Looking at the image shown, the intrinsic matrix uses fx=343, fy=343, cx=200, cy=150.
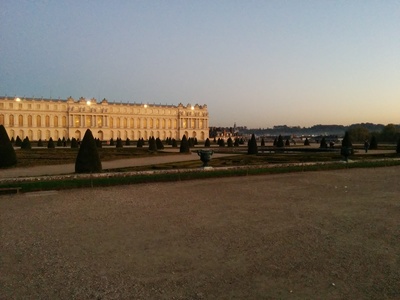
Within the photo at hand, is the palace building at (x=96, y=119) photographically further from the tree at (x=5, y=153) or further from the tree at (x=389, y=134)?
the tree at (x=5, y=153)

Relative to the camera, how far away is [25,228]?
6719mm

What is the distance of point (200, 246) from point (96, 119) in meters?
81.4

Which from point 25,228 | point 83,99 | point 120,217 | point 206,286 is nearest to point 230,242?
point 206,286

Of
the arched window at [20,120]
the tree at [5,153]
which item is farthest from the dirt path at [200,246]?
the arched window at [20,120]

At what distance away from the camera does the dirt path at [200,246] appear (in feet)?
13.6

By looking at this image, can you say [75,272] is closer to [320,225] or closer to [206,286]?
[206,286]

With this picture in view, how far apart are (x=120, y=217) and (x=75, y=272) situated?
3036 millimetres

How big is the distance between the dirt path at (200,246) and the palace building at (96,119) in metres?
71.2

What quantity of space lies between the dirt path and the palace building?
71.2 m

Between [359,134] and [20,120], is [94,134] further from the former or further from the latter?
[359,134]

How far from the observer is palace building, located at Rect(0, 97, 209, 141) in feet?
240

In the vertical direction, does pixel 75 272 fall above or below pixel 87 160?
below

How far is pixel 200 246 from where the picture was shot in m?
5.63

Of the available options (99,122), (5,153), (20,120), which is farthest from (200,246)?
(99,122)
